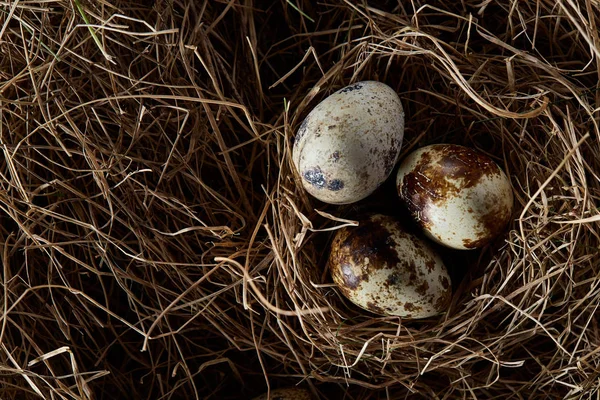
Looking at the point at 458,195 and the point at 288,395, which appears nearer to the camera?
the point at 458,195

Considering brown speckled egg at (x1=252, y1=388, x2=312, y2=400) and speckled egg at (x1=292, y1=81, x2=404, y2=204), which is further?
brown speckled egg at (x1=252, y1=388, x2=312, y2=400)

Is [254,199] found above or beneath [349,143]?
beneath

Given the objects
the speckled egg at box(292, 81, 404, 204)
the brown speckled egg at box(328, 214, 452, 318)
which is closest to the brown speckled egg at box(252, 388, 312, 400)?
the brown speckled egg at box(328, 214, 452, 318)

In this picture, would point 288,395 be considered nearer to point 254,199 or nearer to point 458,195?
point 254,199

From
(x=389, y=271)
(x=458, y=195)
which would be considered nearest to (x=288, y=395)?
(x=389, y=271)

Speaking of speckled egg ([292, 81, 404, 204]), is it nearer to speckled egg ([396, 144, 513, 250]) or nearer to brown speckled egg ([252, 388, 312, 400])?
speckled egg ([396, 144, 513, 250])

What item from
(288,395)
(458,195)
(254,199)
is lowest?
(288,395)
